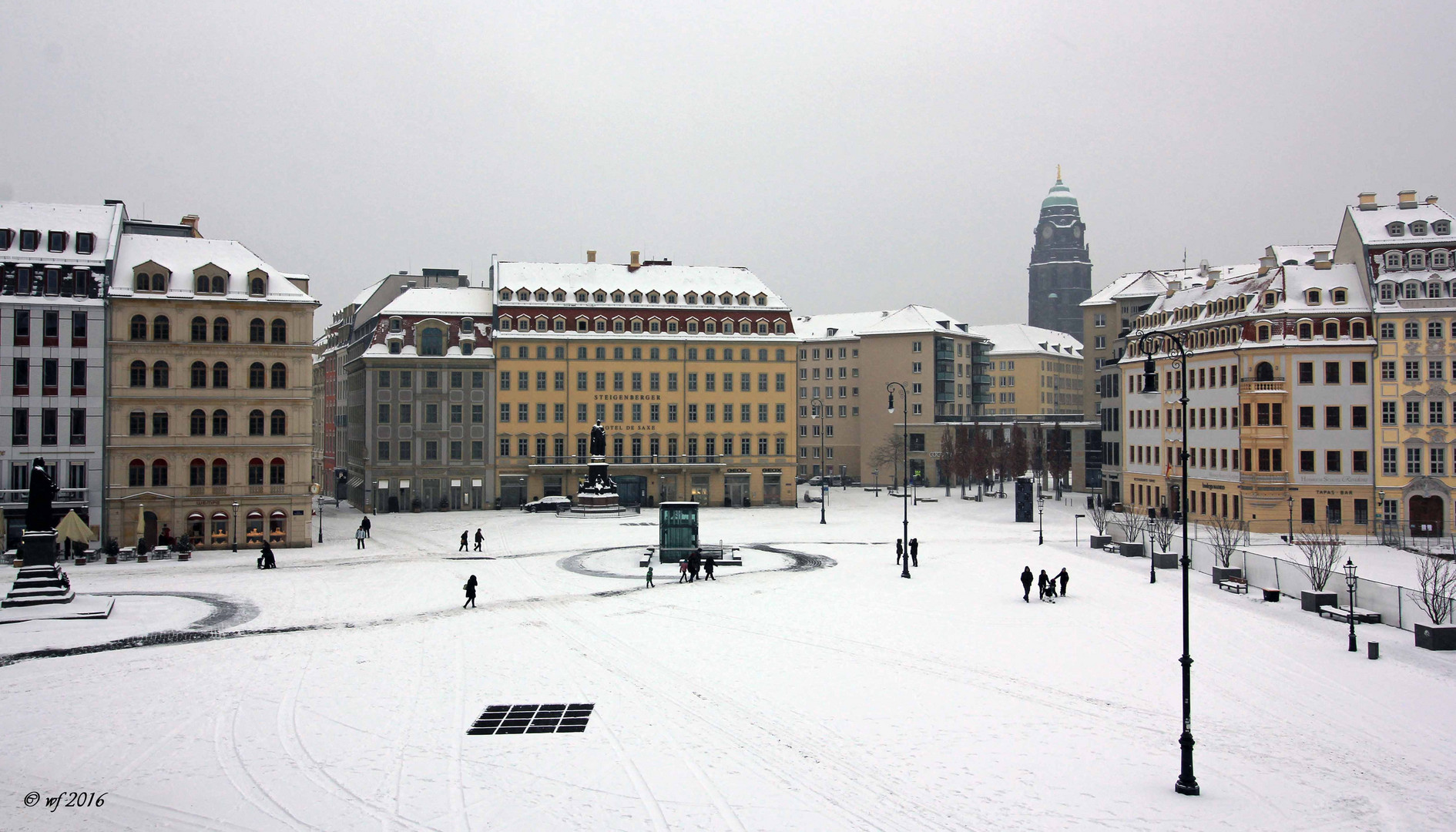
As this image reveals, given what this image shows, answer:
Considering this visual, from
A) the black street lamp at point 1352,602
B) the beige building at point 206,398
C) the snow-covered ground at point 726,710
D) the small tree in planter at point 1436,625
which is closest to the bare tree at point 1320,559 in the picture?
the snow-covered ground at point 726,710

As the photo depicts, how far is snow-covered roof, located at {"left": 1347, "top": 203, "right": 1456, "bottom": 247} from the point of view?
219 feet

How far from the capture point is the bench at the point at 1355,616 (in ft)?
116

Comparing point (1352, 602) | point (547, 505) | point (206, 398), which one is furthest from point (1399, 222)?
point (206, 398)

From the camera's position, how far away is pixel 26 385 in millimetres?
55812

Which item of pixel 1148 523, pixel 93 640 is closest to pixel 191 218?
pixel 93 640

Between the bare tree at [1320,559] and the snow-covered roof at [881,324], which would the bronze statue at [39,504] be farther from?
the snow-covered roof at [881,324]

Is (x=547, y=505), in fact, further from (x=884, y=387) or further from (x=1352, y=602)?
(x=1352, y=602)

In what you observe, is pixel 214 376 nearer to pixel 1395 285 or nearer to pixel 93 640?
pixel 93 640

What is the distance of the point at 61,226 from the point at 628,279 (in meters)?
45.4

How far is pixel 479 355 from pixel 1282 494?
202ft

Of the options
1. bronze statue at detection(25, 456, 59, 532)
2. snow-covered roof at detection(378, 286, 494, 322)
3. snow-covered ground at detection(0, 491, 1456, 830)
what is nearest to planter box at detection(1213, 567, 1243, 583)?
snow-covered ground at detection(0, 491, 1456, 830)

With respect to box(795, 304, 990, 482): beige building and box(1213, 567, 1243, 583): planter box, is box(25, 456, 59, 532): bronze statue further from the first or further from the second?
box(795, 304, 990, 482): beige building

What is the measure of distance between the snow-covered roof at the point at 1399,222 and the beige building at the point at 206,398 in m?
68.4

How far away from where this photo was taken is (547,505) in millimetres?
80625
